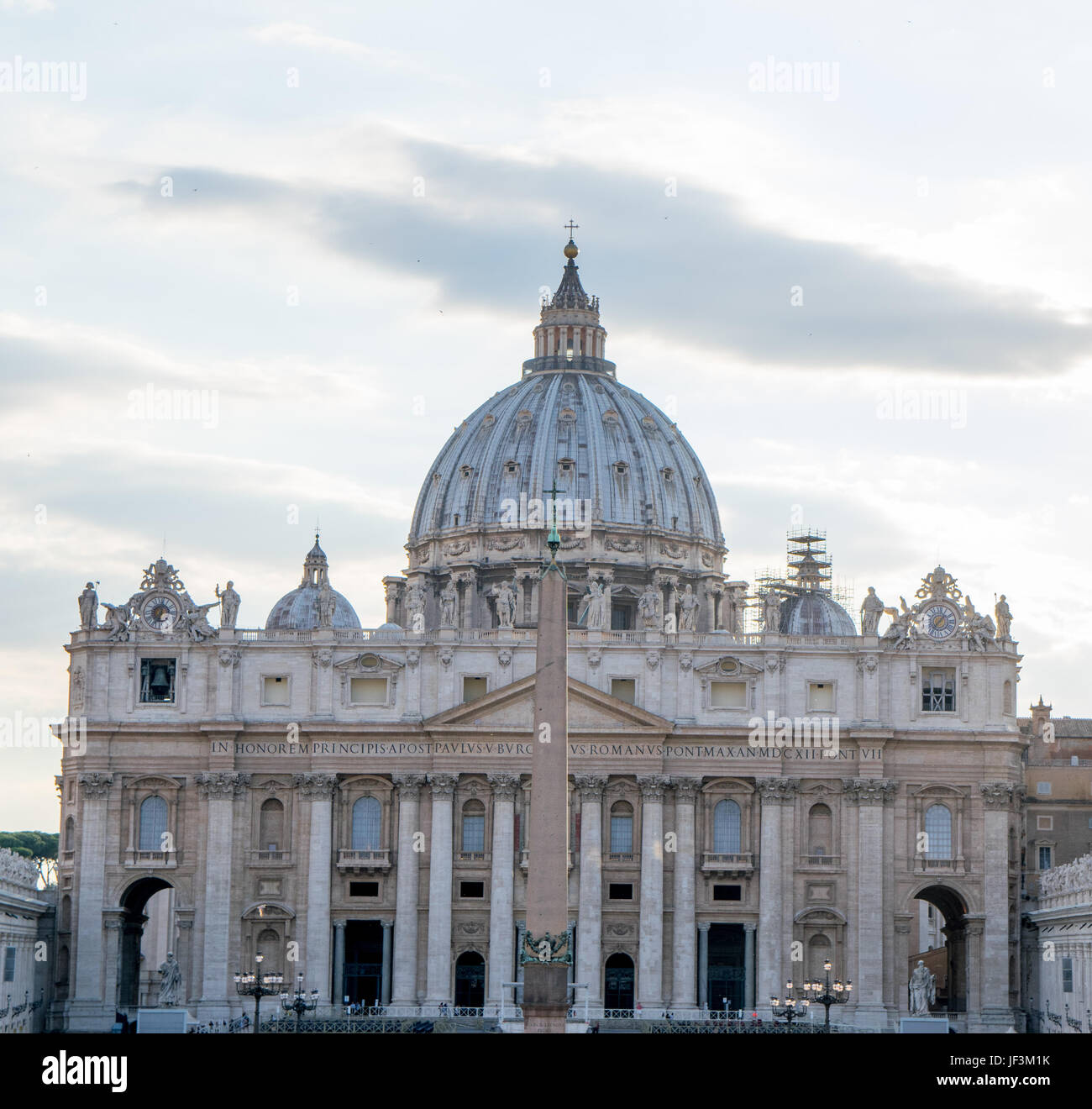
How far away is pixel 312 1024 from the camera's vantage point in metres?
93.8

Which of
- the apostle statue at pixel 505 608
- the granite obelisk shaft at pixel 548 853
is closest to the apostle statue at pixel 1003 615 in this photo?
the apostle statue at pixel 505 608

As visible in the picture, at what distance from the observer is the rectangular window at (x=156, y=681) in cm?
10844

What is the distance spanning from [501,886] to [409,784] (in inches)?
234

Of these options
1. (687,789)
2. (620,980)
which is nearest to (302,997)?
(620,980)

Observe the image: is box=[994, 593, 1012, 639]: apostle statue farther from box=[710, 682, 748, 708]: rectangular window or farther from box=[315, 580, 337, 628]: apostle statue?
box=[315, 580, 337, 628]: apostle statue

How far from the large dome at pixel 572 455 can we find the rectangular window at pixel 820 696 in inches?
1234

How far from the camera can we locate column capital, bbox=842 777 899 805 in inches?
4193

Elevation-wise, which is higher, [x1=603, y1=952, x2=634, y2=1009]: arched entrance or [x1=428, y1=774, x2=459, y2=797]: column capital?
[x1=428, y1=774, x2=459, y2=797]: column capital

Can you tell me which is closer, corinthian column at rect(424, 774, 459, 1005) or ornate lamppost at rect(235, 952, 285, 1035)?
ornate lamppost at rect(235, 952, 285, 1035)

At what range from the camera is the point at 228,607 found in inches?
4274

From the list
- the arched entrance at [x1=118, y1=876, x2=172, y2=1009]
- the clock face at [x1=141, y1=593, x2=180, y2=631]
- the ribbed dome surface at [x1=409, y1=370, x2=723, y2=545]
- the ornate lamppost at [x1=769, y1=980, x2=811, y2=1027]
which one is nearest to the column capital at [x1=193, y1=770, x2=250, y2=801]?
the arched entrance at [x1=118, y1=876, x2=172, y2=1009]

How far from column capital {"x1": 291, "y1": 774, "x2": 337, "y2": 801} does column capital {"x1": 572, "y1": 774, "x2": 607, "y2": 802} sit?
34.2ft
